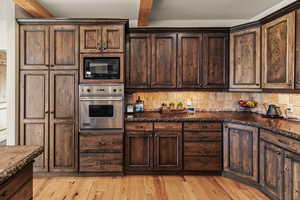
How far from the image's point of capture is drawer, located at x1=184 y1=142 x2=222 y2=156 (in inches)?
141

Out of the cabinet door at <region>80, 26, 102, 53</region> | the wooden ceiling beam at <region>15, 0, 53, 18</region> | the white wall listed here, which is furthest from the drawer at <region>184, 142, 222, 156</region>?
the wooden ceiling beam at <region>15, 0, 53, 18</region>

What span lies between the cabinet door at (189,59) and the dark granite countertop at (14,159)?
2765 millimetres

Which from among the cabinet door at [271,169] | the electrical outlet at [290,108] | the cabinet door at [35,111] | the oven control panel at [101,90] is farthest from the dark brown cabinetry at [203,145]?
the cabinet door at [35,111]

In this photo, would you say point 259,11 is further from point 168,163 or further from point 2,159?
point 2,159

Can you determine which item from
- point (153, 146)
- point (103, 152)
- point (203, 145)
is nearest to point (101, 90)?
point (103, 152)

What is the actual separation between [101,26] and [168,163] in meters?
2.34

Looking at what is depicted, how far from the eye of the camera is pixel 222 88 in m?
4.00

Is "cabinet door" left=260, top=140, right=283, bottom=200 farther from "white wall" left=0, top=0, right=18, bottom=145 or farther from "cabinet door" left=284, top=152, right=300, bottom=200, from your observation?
"white wall" left=0, top=0, right=18, bottom=145

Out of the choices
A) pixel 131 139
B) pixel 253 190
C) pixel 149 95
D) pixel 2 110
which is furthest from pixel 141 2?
pixel 2 110

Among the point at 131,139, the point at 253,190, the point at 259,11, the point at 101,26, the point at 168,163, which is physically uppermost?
the point at 259,11

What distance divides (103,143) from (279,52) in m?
2.79

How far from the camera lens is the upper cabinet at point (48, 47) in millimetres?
3539

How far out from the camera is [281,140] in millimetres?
2514

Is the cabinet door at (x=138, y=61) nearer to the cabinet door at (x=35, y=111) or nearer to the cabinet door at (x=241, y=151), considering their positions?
the cabinet door at (x=35, y=111)
